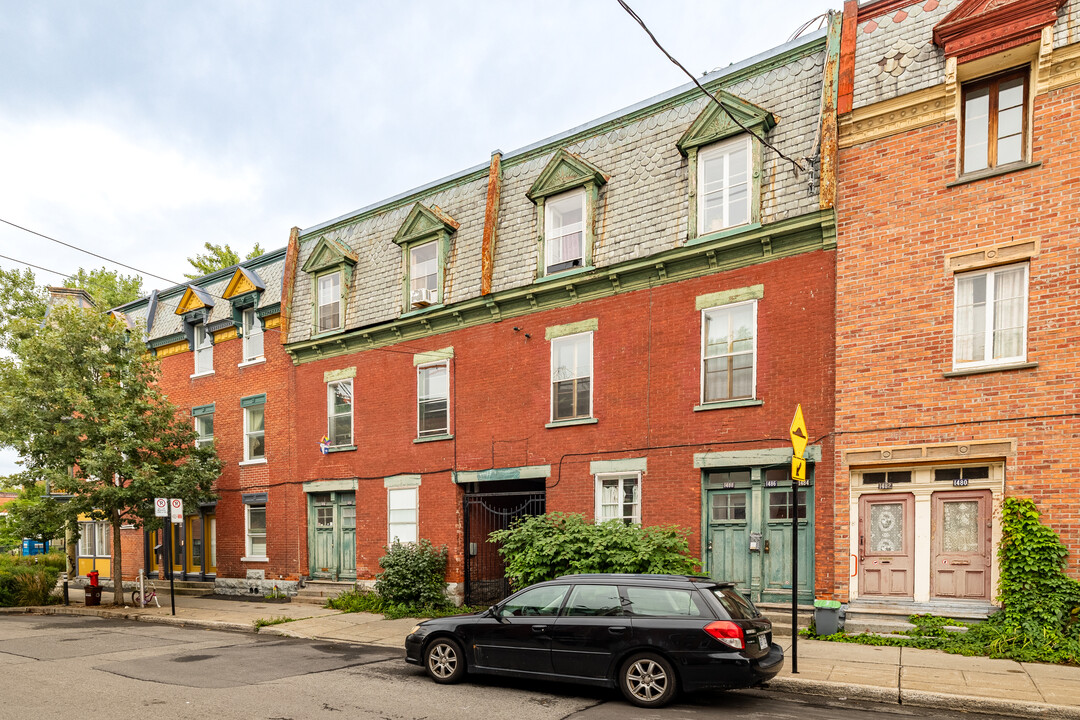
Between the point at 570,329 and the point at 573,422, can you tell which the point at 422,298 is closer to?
the point at 570,329

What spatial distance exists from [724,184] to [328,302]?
11.6 m

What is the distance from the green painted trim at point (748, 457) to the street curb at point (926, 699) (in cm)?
420

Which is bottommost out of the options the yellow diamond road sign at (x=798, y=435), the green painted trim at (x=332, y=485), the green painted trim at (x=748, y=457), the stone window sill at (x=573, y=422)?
the yellow diamond road sign at (x=798, y=435)

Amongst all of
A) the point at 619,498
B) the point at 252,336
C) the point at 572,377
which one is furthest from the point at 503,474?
the point at 252,336

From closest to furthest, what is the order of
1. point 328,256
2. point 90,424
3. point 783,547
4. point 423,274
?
point 783,547 → point 423,274 → point 90,424 → point 328,256

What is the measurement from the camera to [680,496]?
13.4 meters

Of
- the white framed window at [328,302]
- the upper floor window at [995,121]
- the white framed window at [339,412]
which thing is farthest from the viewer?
the white framed window at [328,302]

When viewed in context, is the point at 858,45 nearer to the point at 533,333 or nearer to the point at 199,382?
the point at 533,333

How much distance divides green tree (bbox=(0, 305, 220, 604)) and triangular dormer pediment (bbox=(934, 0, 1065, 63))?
19.7 meters

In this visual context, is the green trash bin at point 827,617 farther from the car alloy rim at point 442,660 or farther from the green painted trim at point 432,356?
the green painted trim at point 432,356

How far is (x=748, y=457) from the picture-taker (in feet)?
41.4

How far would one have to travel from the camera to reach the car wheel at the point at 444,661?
30.4ft

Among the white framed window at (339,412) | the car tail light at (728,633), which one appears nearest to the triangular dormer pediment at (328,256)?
the white framed window at (339,412)

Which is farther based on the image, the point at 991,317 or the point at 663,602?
the point at 991,317
